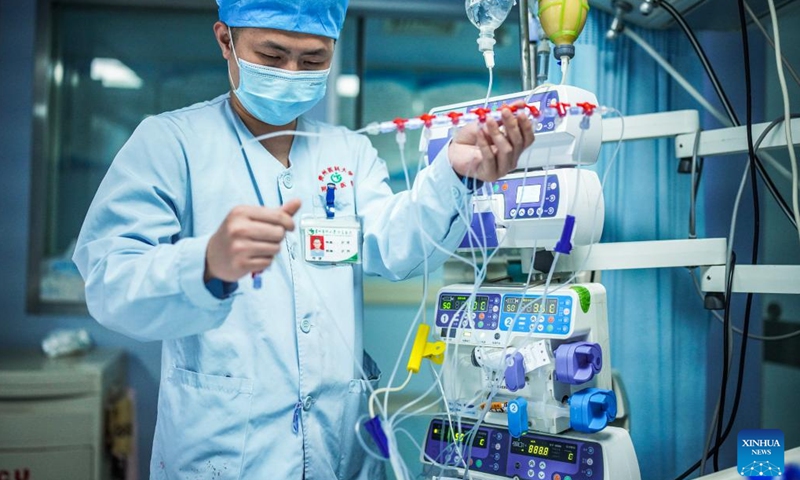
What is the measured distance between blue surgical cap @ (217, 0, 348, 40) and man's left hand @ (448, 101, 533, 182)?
381mm

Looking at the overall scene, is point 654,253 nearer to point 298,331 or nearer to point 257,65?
point 298,331

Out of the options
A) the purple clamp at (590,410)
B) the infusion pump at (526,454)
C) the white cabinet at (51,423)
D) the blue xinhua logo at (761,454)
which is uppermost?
the purple clamp at (590,410)

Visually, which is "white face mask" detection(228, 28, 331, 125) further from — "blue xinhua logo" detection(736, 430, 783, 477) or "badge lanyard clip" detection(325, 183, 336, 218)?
"blue xinhua logo" detection(736, 430, 783, 477)

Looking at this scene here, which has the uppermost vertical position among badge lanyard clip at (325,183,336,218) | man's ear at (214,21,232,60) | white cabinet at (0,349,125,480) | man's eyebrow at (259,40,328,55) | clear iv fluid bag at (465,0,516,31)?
clear iv fluid bag at (465,0,516,31)

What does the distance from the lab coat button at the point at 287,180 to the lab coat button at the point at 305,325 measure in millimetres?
272

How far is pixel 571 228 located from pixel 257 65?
2.20ft

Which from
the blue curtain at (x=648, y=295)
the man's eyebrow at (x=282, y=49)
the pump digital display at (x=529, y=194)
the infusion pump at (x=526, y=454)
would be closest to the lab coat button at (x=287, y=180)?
the man's eyebrow at (x=282, y=49)

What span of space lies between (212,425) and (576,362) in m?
0.68

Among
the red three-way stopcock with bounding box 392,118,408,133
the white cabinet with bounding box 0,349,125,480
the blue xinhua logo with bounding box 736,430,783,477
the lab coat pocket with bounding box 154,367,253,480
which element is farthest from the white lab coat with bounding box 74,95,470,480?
the white cabinet with bounding box 0,349,125,480

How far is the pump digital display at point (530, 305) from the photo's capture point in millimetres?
1148

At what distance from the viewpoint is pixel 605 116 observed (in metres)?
1.63

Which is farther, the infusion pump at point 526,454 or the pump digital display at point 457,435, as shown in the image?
the pump digital display at point 457,435

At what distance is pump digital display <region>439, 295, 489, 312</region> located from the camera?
4.08ft

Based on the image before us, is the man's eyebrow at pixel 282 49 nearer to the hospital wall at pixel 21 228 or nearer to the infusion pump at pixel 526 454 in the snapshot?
the infusion pump at pixel 526 454
